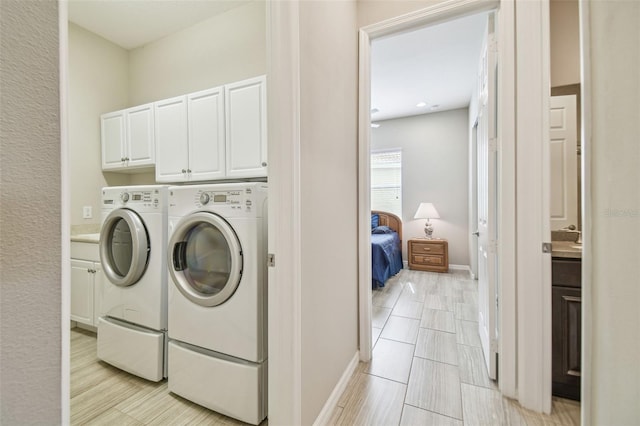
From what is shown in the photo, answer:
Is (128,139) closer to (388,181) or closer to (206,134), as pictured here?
(206,134)

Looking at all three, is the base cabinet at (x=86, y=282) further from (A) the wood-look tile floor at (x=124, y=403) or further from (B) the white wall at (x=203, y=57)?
(B) the white wall at (x=203, y=57)

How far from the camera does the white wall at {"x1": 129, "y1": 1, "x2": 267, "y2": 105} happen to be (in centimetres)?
237

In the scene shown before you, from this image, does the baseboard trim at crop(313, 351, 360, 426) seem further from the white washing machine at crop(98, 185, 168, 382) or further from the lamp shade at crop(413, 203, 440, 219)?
the lamp shade at crop(413, 203, 440, 219)

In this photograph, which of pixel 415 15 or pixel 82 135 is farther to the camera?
pixel 82 135

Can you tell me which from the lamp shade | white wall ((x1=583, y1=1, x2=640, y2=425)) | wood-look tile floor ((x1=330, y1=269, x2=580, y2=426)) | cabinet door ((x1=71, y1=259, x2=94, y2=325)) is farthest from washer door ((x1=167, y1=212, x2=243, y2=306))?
the lamp shade

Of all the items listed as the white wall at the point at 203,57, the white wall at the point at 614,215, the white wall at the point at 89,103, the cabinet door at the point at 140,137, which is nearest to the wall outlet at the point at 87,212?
the white wall at the point at 89,103

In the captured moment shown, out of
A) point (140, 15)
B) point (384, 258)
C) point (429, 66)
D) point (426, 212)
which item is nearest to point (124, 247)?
point (140, 15)

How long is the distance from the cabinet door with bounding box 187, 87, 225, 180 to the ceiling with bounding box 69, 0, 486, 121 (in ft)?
2.88

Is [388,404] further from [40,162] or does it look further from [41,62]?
[41,62]

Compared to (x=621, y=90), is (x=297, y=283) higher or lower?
lower

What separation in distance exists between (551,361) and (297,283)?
5.12ft

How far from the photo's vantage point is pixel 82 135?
8.82ft

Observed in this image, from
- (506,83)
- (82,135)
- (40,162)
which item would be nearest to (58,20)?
(40,162)

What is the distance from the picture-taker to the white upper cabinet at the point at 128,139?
2572 mm
